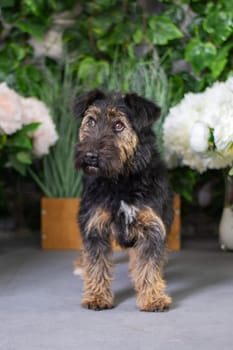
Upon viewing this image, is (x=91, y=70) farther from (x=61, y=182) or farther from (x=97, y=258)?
(x=97, y=258)

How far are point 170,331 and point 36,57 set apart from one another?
238 centimetres

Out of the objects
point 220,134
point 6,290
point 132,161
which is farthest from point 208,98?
point 6,290

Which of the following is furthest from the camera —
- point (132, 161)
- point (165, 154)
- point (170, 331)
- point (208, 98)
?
point (165, 154)

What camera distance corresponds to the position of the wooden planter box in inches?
137

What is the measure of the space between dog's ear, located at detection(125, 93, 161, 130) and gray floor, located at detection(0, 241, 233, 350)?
68cm

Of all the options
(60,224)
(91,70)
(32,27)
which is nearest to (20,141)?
(60,224)

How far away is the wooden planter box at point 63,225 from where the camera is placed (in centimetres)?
347

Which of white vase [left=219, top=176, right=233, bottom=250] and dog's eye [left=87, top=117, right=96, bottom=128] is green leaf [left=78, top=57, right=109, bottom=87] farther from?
dog's eye [left=87, top=117, right=96, bottom=128]

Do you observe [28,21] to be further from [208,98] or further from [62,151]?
[208,98]

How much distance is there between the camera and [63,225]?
3.49 m

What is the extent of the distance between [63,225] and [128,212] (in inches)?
42.4

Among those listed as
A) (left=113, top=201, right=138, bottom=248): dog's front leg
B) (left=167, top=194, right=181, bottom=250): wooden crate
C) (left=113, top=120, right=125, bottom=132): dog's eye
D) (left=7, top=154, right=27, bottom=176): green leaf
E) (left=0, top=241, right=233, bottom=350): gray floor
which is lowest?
(left=0, top=241, right=233, bottom=350): gray floor

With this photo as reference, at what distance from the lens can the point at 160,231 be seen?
246 centimetres

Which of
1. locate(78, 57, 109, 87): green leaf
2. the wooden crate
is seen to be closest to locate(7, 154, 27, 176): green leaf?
locate(78, 57, 109, 87): green leaf
